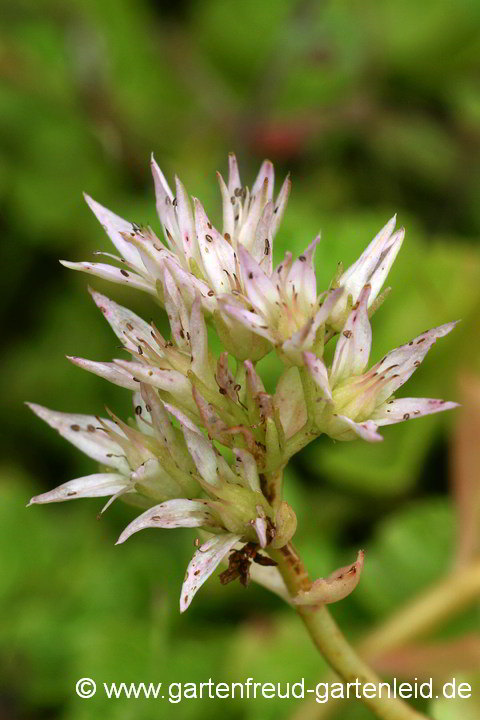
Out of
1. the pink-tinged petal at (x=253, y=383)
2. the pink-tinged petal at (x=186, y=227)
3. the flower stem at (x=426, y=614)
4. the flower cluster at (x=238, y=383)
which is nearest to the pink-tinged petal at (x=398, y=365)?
the flower cluster at (x=238, y=383)

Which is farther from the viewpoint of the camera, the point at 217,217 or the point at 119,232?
the point at 217,217

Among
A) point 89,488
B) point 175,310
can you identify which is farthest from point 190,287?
point 89,488

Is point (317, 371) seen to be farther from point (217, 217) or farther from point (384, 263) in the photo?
point (217, 217)

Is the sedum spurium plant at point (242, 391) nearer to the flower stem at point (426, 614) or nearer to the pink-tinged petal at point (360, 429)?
the pink-tinged petal at point (360, 429)

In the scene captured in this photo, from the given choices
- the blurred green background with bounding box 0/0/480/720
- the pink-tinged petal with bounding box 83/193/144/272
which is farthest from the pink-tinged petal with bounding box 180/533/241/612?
the blurred green background with bounding box 0/0/480/720

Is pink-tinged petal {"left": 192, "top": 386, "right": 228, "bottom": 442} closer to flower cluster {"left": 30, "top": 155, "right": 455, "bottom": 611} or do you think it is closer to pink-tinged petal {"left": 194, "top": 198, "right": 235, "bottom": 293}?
flower cluster {"left": 30, "top": 155, "right": 455, "bottom": 611}

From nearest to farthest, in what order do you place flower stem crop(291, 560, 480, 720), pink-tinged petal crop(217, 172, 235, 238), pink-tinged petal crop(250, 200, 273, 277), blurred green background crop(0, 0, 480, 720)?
pink-tinged petal crop(250, 200, 273, 277) → pink-tinged petal crop(217, 172, 235, 238) → flower stem crop(291, 560, 480, 720) → blurred green background crop(0, 0, 480, 720)

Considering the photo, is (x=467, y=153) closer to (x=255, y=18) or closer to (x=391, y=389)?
(x=255, y=18)
